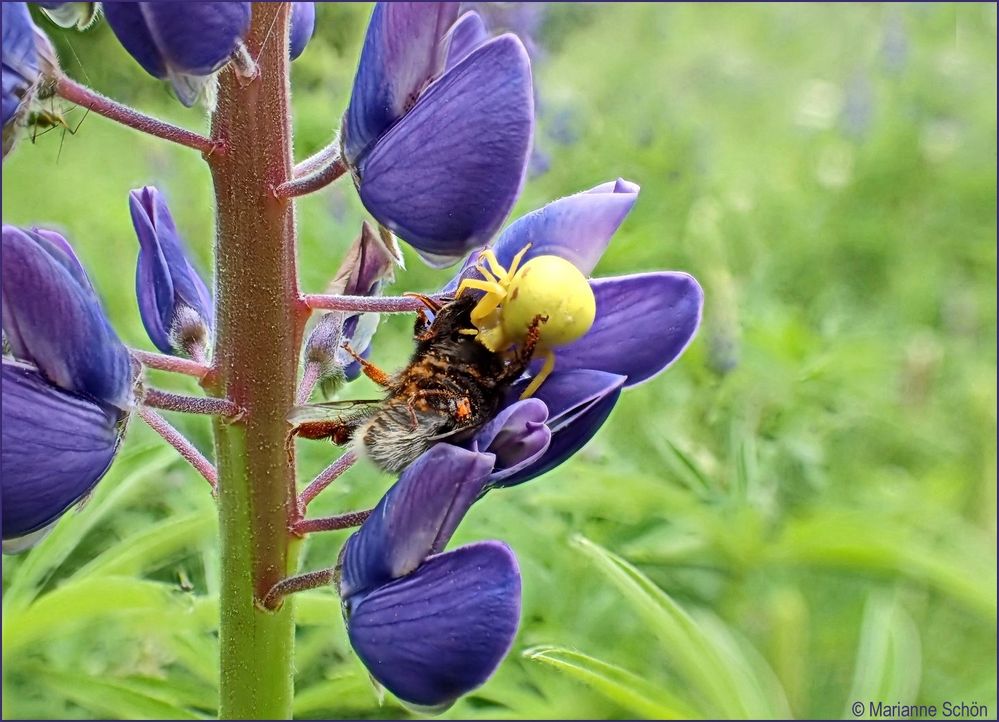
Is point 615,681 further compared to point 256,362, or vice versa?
point 615,681

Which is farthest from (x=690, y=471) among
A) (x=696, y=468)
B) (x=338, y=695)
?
(x=338, y=695)

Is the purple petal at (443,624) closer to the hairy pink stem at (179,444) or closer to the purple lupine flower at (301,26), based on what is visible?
the hairy pink stem at (179,444)

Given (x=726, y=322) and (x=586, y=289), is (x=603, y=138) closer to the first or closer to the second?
(x=726, y=322)

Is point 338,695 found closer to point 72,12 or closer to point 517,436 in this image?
point 517,436

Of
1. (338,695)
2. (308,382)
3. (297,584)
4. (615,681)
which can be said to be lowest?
(338,695)

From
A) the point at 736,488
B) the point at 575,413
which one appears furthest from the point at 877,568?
the point at 575,413

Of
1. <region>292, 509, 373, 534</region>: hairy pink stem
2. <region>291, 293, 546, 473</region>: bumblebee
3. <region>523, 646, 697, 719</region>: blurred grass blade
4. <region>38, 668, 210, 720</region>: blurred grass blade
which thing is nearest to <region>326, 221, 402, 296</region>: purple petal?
<region>291, 293, 546, 473</region>: bumblebee

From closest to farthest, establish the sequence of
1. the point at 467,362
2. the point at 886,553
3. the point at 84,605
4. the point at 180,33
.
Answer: the point at 180,33 < the point at 467,362 < the point at 84,605 < the point at 886,553

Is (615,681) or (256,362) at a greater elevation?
(256,362)

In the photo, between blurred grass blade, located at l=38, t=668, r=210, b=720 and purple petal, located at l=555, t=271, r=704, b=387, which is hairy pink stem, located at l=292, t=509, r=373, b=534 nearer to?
purple petal, located at l=555, t=271, r=704, b=387
